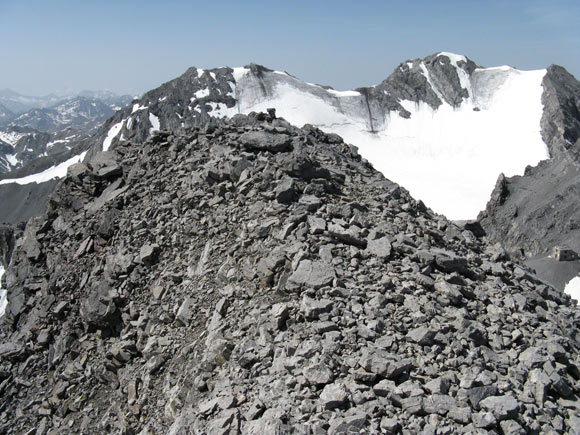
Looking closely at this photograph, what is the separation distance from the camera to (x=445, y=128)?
115438 mm

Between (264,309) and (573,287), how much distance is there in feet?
163

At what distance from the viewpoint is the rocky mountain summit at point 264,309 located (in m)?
8.25

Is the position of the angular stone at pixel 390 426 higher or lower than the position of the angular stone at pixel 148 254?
lower

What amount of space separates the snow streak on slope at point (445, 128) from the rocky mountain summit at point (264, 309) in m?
76.2

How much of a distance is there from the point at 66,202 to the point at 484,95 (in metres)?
125

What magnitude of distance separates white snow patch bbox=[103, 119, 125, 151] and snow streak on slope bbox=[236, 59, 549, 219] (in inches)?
1385

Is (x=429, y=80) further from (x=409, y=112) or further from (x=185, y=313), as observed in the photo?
(x=185, y=313)

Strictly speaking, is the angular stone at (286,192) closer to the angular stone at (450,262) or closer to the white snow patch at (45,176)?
the angular stone at (450,262)

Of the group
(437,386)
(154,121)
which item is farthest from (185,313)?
(154,121)

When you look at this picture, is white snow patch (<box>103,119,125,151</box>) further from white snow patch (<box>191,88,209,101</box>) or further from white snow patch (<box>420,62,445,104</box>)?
white snow patch (<box>420,62,445,104</box>)

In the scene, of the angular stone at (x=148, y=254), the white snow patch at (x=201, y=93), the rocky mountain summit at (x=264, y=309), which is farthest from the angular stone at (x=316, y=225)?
the white snow patch at (x=201, y=93)

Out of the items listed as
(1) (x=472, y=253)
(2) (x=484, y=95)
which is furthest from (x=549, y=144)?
(1) (x=472, y=253)

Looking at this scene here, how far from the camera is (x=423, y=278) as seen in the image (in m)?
11.0

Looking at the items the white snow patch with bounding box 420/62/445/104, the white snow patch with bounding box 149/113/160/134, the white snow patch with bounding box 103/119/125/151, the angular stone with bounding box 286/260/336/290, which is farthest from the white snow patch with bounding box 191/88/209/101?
the angular stone with bounding box 286/260/336/290
